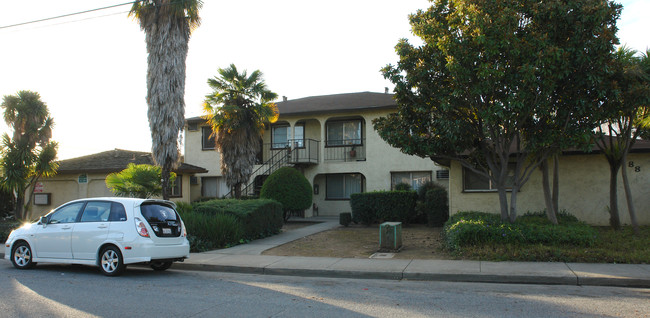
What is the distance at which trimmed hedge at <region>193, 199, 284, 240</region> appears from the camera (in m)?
14.6

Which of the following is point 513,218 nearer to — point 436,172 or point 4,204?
point 436,172

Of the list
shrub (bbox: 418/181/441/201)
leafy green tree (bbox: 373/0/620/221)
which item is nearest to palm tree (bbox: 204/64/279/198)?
shrub (bbox: 418/181/441/201)

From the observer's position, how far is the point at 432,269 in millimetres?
9586

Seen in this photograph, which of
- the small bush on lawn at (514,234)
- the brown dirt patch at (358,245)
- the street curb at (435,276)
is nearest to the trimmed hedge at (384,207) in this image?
the brown dirt patch at (358,245)

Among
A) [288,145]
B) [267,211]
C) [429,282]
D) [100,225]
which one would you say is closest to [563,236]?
[429,282]

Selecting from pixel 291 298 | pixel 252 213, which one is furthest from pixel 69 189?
pixel 291 298

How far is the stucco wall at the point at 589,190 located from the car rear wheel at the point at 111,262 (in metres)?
12.4

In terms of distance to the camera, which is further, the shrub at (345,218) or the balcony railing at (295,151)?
the balcony railing at (295,151)

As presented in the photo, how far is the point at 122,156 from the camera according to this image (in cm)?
2347

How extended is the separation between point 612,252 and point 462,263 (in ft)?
10.5

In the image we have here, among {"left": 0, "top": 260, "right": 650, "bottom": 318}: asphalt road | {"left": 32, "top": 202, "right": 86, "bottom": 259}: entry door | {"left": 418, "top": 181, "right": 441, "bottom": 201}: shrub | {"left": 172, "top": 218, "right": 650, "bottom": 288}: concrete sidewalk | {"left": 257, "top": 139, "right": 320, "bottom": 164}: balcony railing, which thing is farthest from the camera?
{"left": 257, "top": 139, "right": 320, "bottom": 164}: balcony railing

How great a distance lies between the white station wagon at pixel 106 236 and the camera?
360 inches

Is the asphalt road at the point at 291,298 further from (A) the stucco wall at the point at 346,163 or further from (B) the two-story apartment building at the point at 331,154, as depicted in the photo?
(B) the two-story apartment building at the point at 331,154

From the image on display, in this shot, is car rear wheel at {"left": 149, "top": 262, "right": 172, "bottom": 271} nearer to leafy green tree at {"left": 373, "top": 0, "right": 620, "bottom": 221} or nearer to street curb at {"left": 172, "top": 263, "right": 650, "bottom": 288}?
street curb at {"left": 172, "top": 263, "right": 650, "bottom": 288}
